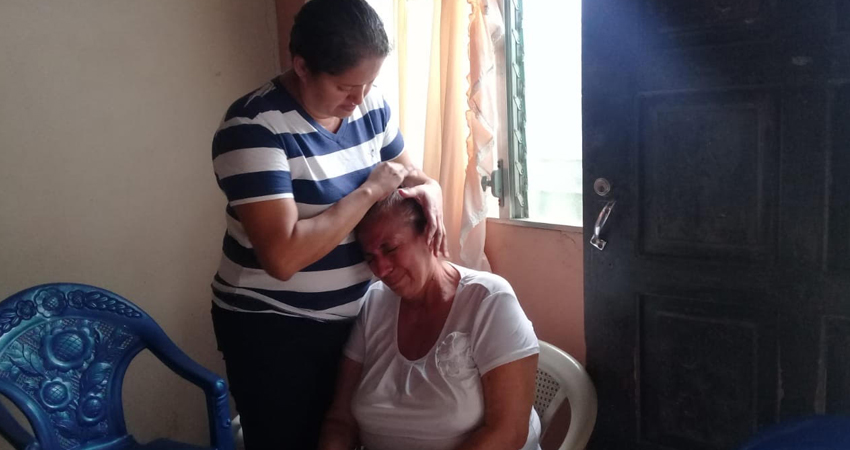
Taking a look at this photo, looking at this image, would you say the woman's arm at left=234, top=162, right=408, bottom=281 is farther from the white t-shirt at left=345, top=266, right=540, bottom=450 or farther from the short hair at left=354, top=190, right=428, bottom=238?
the white t-shirt at left=345, top=266, right=540, bottom=450

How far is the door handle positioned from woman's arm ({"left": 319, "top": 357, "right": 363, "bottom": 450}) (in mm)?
746

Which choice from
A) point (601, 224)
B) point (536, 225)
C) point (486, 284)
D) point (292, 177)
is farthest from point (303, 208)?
point (536, 225)

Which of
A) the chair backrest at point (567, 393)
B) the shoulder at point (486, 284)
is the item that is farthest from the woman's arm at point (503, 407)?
the chair backrest at point (567, 393)

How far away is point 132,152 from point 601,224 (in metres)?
1.58

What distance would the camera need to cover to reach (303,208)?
1.32 m

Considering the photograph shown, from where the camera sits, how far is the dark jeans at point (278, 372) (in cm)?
137

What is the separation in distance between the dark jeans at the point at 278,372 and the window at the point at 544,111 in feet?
3.27

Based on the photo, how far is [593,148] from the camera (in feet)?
5.89

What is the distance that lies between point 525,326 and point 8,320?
1264 millimetres

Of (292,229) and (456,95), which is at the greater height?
(456,95)

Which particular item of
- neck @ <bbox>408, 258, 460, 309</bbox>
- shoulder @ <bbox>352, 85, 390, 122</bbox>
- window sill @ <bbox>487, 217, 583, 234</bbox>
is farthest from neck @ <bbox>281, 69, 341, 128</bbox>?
window sill @ <bbox>487, 217, 583, 234</bbox>

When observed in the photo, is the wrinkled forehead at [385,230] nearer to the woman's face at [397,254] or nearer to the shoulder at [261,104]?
the woman's face at [397,254]

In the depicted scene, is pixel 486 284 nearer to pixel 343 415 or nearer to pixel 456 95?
pixel 343 415

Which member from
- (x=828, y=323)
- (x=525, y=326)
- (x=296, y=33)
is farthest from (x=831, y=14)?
(x=296, y=33)
